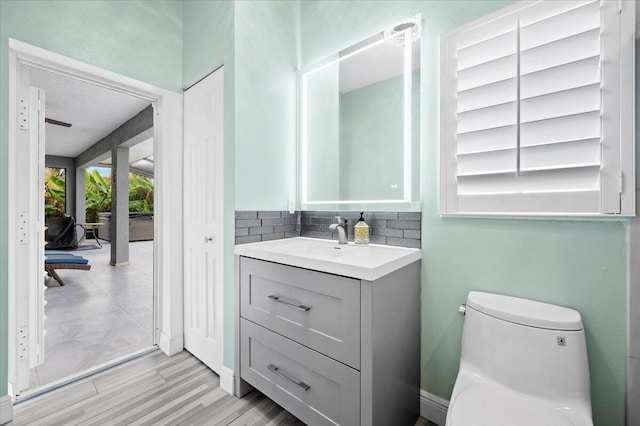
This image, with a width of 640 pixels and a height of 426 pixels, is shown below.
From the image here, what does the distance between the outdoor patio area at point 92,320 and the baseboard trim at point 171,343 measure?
0.57 ft

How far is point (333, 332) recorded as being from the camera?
3.83 ft

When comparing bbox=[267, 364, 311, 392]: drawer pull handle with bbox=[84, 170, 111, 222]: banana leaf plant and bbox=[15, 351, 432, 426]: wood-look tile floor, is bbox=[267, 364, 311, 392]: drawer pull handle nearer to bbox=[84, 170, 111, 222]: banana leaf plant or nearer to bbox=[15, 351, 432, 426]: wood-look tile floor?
bbox=[15, 351, 432, 426]: wood-look tile floor

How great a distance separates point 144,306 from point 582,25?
3.94 m

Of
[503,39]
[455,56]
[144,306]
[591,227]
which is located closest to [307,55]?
[455,56]

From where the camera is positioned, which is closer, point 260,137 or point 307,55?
point 260,137

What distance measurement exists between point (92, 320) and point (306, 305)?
255 centimetres

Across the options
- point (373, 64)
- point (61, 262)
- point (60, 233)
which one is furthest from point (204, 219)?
point (60, 233)

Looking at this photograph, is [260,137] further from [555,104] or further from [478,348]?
[478,348]

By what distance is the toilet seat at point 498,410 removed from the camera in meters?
0.88

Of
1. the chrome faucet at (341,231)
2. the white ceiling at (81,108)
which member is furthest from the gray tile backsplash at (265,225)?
the white ceiling at (81,108)

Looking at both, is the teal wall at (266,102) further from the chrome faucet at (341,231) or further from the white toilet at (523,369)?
the white toilet at (523,369)

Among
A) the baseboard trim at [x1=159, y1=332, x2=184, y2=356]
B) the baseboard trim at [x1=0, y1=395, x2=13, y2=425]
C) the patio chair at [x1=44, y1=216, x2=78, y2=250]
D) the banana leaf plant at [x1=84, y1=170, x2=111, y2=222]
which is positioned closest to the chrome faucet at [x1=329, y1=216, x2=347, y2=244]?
the baseboard trim at [x1=159, y1=332, x2=184, y2=356]

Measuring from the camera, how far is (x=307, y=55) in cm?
204

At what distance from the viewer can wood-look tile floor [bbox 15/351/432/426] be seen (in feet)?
4.74
